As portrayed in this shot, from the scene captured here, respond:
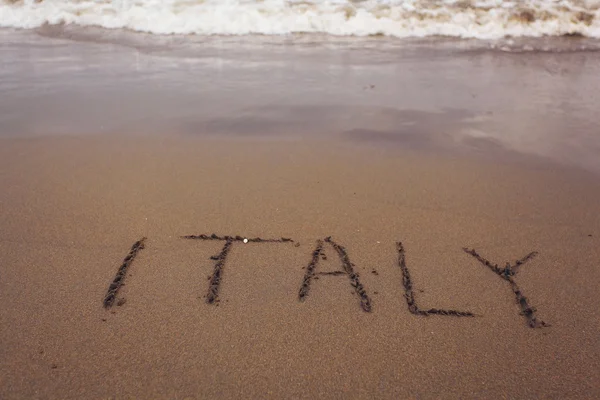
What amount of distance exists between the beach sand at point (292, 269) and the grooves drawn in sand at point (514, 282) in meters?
0.02

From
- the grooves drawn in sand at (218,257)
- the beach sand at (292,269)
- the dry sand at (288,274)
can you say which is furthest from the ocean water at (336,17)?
the grooves drawn in sand at (218,257)

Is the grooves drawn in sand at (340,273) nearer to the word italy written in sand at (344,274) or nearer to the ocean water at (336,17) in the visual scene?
the word italy written in sand at (344,274)

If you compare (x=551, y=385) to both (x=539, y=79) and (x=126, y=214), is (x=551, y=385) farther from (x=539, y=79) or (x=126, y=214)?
(x=539, y=79)

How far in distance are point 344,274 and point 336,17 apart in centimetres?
601

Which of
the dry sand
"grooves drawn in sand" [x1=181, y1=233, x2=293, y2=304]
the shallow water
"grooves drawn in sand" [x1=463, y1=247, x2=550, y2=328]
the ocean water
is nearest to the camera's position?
the dry sand

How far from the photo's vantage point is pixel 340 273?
2086 mm

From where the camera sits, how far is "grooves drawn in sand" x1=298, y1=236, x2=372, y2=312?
193 centimetres

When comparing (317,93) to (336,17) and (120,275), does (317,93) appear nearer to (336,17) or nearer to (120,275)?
A: (120,275)

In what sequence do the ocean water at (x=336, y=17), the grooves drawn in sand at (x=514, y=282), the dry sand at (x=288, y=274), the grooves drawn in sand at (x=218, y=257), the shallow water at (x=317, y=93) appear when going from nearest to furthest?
the dry sand at (x=288, y=274)
the grooves drawn in sand at (x=514, y=282)
the grooves drawn in sand at (x=218, y=257)
the shallow water at (x=317, y=93)
the ocean water at (x=336, y=17)

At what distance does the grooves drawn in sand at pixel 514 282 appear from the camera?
1.84m

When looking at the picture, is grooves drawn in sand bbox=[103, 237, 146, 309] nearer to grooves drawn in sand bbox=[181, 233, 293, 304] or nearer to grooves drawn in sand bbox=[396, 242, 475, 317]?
grooves drawn in sand bbox=[181, 233, 293, 304]

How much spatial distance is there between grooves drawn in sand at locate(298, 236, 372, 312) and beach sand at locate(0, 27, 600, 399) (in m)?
0.02

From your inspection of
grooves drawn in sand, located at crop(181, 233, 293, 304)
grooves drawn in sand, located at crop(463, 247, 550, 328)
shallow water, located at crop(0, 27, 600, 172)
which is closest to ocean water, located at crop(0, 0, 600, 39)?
shallow water, located at crop(0, 27, 600, 172)

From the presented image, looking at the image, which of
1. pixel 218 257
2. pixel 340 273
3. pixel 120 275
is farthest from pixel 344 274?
pixel 120 275
